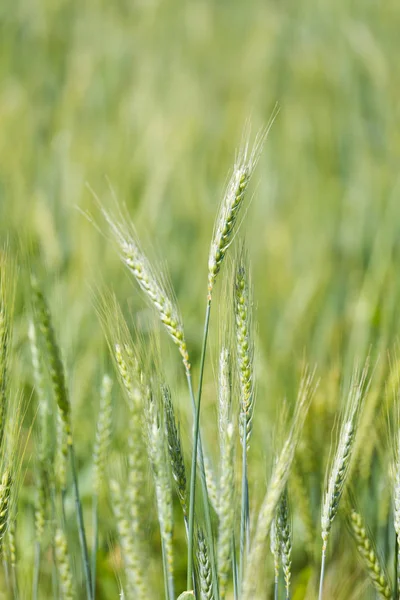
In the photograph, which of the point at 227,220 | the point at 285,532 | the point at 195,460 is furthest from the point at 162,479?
the point at 227,220

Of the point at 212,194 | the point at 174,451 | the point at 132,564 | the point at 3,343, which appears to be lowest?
the point at 132,564

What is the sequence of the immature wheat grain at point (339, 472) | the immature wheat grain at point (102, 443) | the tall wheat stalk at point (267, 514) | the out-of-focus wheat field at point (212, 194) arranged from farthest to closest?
the out-of-focus wheat field at point (212, 194) → the immature wheat grain at point (102, 443) → the immature wheat grain at point (339, 472) → the tall wheat stalk at point (267, 514)

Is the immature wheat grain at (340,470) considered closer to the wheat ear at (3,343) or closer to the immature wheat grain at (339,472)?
the immature wheat grain at (339,472)

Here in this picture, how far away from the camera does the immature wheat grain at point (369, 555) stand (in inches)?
27.1

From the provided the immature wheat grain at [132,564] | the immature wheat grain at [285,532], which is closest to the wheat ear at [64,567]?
the immature wheat grain at [132,564]

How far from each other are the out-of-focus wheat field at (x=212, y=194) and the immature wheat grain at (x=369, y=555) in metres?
0.10

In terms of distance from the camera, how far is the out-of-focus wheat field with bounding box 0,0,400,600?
1.03m

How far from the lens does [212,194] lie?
7.57 ft

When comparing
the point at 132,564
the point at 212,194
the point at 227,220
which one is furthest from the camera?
the point at 212,194

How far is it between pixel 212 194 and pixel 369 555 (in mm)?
1718

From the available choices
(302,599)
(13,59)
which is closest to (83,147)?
(13,59)

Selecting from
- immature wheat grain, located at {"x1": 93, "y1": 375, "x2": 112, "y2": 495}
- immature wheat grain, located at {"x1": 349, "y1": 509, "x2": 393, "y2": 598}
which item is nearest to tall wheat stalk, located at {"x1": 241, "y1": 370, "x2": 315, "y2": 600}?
immature wheat grain, located at {"x1": 349, "y1": 509, "x2": 393, "y2": 598}

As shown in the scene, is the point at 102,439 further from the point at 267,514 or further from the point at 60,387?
the point at 267,514

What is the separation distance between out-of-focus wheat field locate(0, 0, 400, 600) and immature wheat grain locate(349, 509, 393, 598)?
101 mm
